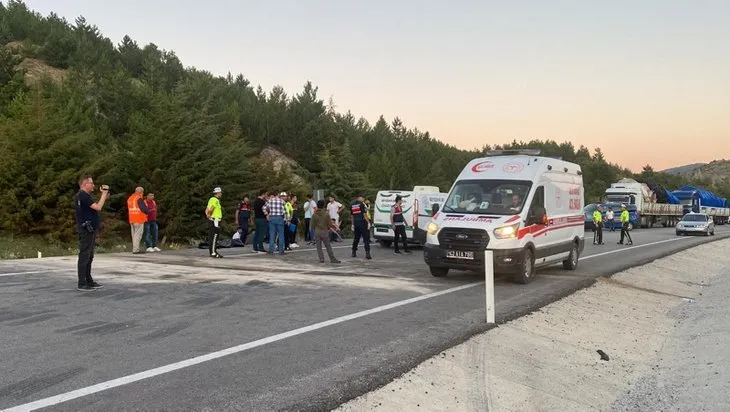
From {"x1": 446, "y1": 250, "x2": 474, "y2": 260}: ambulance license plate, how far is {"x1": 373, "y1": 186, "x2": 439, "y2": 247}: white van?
810cm

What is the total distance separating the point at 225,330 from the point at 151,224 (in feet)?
38.0

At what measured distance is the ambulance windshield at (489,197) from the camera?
39.0 feet

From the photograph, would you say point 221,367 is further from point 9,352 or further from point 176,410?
point 9,352

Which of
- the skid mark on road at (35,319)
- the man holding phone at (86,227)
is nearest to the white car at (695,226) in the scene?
the man holding phone at (86,227)

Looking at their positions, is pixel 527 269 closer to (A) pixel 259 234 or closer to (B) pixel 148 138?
(A) pixel 259 234

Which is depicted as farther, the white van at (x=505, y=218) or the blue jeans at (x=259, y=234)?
the blue jeans at (x=259, y=234)

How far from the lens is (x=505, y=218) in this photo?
11.5 metres

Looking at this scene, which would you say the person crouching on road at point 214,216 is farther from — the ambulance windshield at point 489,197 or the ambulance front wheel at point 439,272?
the ambulance windshield at point 489,197

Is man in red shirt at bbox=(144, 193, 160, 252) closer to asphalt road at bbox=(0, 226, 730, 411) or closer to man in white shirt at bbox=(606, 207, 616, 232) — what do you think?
asphalt road at bbox=(0, 226, 730, 411)

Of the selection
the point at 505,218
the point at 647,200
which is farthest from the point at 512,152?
the point at 647,200

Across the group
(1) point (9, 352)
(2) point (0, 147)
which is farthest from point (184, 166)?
(1) point (9, 352)

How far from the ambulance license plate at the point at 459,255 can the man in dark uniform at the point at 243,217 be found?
9.99m

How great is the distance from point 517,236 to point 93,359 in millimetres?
7939

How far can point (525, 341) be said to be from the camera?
25.3ft
